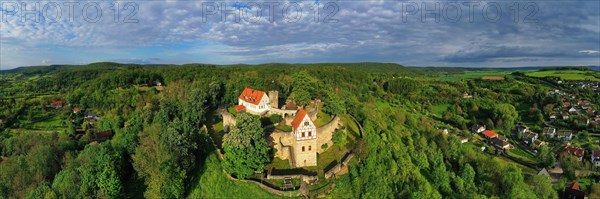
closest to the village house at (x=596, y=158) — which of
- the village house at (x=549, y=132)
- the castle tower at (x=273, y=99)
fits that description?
the village house at (x=549, y=132)

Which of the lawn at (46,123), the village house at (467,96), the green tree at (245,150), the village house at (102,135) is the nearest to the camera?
the green tree at (245,150)

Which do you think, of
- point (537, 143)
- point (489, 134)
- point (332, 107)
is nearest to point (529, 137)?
point (537, 143)

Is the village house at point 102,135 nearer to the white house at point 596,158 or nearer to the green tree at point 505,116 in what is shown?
the green tree at point 505,116

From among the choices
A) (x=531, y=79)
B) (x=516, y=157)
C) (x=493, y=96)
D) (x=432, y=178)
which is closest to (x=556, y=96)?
(x=493, y=96)

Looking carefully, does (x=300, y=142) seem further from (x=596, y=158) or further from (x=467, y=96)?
(x=467, y=96)

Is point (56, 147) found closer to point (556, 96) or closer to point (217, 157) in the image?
point (217, 157)

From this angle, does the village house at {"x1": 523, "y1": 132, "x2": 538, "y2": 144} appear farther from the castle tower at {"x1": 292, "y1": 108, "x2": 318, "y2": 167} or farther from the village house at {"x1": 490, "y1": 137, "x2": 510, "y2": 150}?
the castle tower at {"x1": 292, "y1": 108, "x2": 318, "y2": 167}
